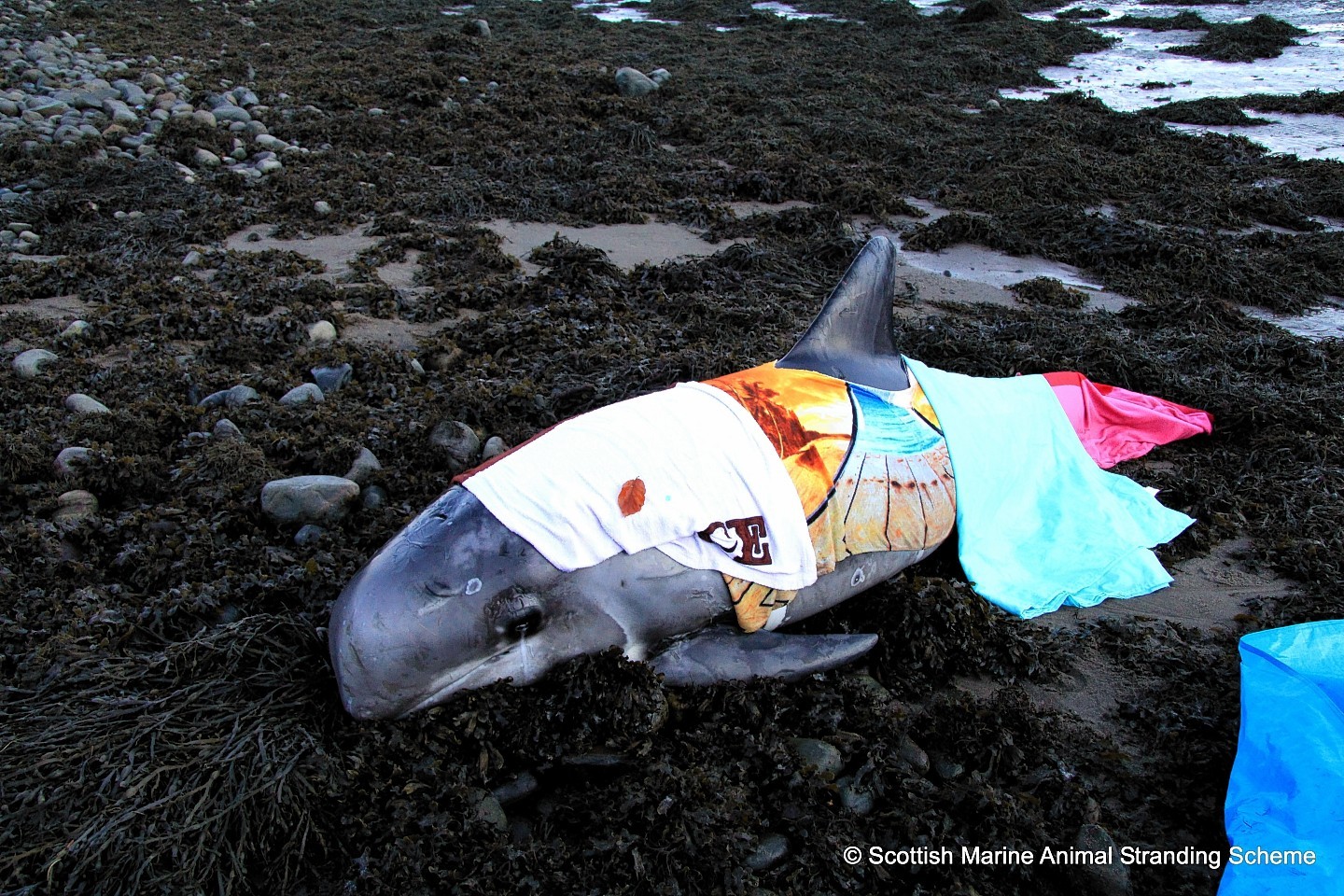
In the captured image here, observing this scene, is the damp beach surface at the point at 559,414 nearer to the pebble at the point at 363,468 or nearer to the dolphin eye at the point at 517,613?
the pebble at the point at 363,468

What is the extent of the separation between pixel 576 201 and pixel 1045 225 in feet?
14.9

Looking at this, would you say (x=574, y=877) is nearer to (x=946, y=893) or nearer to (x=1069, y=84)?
(x=946, y=893)

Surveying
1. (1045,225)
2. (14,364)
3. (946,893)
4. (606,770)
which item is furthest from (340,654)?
(1045,225)

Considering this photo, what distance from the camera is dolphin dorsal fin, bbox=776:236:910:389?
4211 millimetres

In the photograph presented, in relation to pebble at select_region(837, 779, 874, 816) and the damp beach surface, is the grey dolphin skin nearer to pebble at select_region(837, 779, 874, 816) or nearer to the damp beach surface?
the damp beach surface

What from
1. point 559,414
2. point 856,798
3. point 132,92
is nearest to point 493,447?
point 559,414

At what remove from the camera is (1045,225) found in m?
8.55

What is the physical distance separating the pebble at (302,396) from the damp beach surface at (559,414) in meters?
0.06

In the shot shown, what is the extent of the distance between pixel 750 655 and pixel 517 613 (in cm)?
93

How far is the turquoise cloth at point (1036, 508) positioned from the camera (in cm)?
412

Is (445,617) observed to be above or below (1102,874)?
above

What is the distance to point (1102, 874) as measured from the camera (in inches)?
107

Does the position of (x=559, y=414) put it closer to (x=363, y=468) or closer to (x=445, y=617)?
(x=363, y=468)

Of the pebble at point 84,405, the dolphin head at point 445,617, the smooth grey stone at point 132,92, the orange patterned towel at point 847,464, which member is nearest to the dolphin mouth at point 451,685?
the dolphin head at point 445,617
